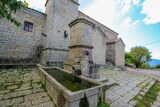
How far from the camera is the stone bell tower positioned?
741 centimetres

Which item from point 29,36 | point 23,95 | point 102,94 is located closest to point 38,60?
point 29,36

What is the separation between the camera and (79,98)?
185 centimetres

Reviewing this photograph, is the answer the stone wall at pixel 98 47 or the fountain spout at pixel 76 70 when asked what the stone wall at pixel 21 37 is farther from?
the fountain spout at pixel 76 70

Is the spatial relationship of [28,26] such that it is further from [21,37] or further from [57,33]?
[57,33]

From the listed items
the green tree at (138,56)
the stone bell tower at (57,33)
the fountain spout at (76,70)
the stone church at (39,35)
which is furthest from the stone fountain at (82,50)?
the green tree at (138,56)

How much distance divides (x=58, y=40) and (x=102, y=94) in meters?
6.42

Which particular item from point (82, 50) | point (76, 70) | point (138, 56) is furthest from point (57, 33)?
point (138, 56)

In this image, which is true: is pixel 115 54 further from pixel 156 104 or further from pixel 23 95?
pixel 23 95

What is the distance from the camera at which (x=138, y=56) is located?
24422 mm

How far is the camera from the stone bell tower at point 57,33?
24.3ft

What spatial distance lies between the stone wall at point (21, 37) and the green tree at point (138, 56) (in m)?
22.2

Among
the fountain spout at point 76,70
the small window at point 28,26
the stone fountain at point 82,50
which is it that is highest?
the small window at point 28,26

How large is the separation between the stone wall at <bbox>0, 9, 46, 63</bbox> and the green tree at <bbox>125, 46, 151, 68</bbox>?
22192 mm

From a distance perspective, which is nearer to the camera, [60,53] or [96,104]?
[96,104]
